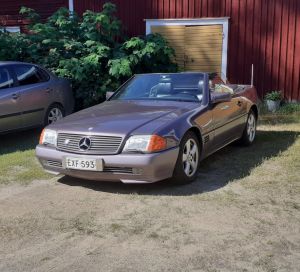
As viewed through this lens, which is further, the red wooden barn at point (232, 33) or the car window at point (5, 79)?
the red wooden barn at point (232, 33)

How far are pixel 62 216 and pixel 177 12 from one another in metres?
8.95

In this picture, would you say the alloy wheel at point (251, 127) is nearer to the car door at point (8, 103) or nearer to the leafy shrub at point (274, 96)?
the leafy shrub at point (274, 96)

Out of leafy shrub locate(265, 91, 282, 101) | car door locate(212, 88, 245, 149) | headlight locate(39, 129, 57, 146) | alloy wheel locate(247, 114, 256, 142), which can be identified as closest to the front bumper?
headlight locate(39, 129, 57, 146)

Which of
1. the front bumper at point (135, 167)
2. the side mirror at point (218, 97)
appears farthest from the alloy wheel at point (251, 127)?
the front bumper at point (135, 167)

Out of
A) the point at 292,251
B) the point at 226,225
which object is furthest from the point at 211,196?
the point at 292,251

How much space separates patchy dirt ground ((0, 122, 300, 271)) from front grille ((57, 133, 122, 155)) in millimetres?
493

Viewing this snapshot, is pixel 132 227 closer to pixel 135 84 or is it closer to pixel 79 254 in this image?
pixel 79 254

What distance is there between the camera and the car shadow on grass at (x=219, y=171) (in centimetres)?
554

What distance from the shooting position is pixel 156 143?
5.20 meters

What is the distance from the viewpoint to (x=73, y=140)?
5.52 m

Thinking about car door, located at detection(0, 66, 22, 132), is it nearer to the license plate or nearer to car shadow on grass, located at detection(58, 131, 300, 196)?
car shadow on grass, located at detection(58, 131, 300, 196)

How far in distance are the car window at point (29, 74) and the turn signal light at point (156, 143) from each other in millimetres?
4127

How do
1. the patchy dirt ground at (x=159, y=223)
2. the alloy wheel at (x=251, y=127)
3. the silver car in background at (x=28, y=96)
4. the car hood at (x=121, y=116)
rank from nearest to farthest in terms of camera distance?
the patchy dirt ground at (x=159, y=223)
the car hood at (x=121, y=116)
the alloy wheel at (x=251, y=127)
the silver car in background at (x=28, y=96)

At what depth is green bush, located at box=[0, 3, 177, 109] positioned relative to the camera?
11.1m
